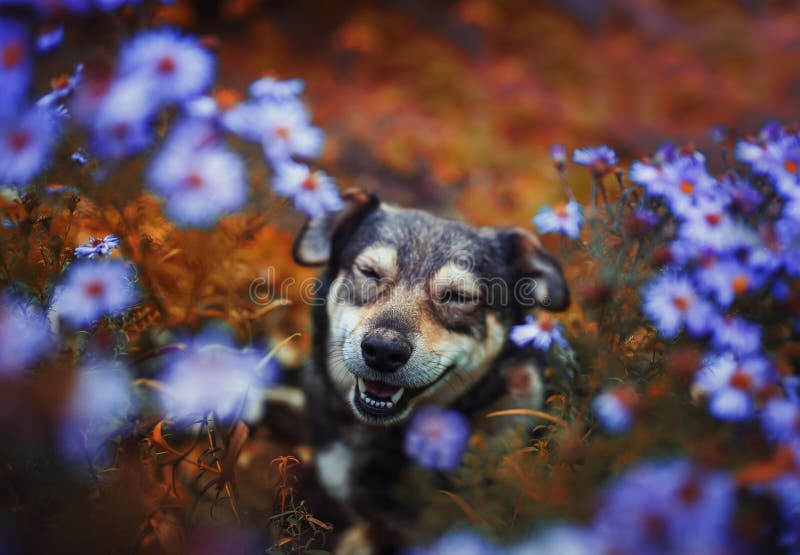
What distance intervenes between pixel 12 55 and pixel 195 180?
0.62 meters

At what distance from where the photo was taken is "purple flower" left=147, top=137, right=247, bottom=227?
196 cm

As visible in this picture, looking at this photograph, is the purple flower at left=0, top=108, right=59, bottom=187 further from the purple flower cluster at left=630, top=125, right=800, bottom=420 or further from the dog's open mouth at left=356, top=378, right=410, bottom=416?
the purple flower cluster at left=630, top=125, right=800, bottom=420

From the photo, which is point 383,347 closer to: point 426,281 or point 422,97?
point 426,281

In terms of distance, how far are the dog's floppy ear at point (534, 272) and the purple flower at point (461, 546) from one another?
1299 mm

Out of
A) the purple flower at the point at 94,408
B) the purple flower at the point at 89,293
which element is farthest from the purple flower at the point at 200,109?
the purple flower at the point at 94,408

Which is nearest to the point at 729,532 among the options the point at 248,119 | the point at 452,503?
the point at 452,503

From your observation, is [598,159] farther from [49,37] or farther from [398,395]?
[49,37]

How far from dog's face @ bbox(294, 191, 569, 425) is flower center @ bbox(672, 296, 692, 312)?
0.87 metres

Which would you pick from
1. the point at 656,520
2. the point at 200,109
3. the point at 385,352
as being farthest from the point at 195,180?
the point at 656,520

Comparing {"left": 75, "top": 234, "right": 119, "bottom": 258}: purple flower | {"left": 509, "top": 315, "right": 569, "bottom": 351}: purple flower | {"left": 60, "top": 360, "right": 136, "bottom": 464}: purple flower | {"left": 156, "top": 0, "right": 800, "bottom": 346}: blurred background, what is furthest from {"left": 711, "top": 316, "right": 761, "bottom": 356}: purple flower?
{"left": 156, "top": 0, "right": 800, "bottom": 346}: blurred background

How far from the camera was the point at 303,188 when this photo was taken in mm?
2455

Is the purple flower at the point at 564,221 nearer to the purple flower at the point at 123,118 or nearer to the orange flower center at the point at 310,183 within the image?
the orange flower center at the point at 310,183

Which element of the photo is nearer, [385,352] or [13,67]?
[13,67]

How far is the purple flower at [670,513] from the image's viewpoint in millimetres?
1257
